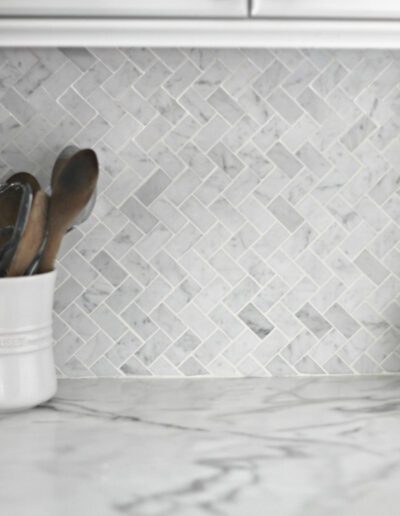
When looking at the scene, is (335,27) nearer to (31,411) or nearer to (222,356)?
(222,356)

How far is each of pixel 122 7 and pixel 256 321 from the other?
2.03 feet

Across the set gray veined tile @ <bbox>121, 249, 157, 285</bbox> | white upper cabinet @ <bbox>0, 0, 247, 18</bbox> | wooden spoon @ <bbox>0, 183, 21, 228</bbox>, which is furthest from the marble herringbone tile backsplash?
white upper cabinet @ <bbox>0, 0, 247, 18</bbox>

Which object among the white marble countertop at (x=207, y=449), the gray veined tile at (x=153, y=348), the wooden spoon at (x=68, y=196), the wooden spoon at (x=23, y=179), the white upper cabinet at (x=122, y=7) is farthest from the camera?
the gray veined tile at (x=153, y=348)

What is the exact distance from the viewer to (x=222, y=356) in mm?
1470

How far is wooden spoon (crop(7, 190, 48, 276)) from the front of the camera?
1203 millimetres

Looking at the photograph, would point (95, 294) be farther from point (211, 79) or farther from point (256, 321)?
point (211, 79)

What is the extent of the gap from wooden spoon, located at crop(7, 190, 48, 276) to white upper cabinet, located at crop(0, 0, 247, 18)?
0.27 m

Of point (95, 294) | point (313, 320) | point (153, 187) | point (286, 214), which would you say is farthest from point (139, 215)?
point (313, 320)

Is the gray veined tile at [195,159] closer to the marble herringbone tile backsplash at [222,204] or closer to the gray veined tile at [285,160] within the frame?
the marble herringbone tile backsplash at [222,204]

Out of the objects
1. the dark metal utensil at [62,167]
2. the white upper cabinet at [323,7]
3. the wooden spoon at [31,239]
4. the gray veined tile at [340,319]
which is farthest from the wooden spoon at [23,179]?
the gray veined tile at [340,319]

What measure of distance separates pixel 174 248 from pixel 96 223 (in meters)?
0.15

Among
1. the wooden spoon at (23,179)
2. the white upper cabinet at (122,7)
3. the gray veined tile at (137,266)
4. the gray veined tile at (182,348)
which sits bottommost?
the gray veined tile at (182,348)

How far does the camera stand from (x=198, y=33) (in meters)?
1.23

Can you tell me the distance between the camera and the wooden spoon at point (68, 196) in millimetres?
1250
